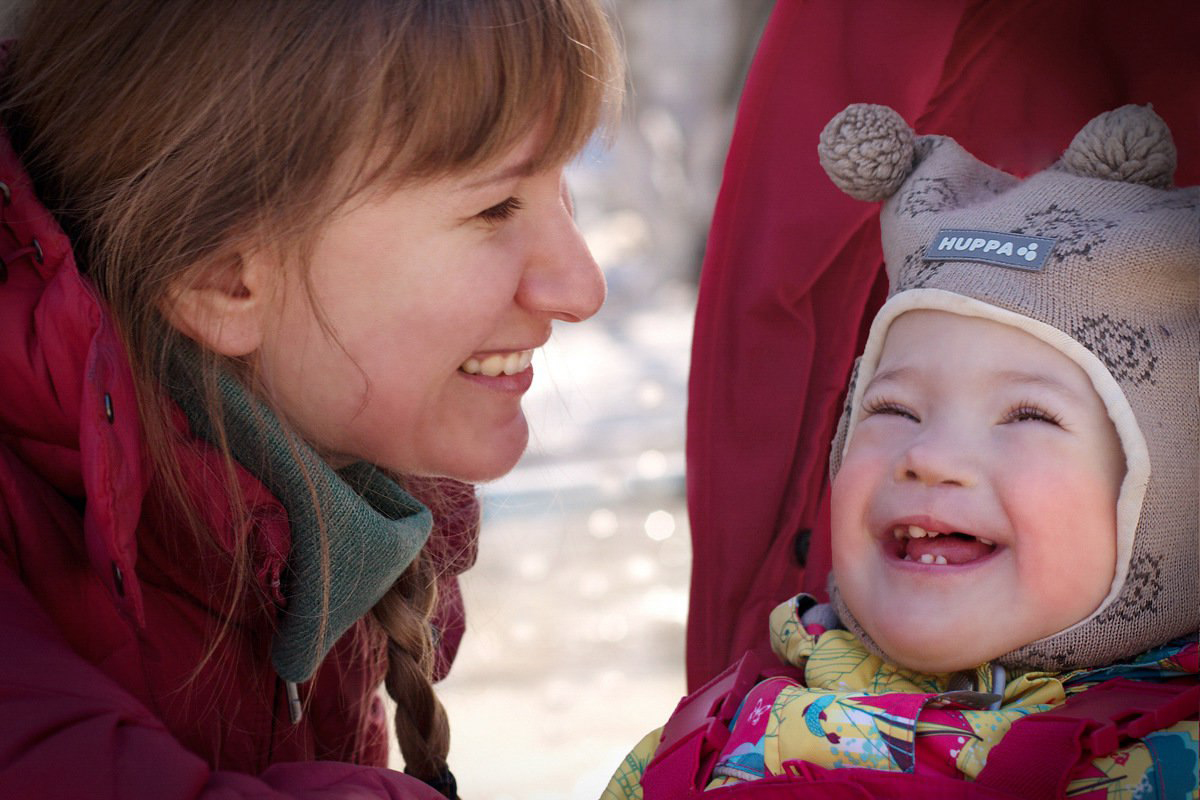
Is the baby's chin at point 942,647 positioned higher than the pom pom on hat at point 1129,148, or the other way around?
the pom pom on hat at point 1129,148

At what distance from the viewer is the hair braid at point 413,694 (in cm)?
127

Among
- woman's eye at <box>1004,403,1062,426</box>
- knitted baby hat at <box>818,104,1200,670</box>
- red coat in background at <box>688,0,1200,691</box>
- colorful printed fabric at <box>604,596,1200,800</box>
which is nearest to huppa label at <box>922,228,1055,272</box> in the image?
knitted baby hat at <box>818,104,1200,670</box>

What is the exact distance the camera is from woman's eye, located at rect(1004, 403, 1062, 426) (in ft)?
3.28

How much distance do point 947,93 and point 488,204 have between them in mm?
545

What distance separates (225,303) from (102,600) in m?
0.27

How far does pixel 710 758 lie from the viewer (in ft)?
3.34

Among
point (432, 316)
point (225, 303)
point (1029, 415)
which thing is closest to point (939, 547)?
point (1029, 415)

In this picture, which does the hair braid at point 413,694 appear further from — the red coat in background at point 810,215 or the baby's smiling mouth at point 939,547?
the baby's smiling mouth at point 939,547

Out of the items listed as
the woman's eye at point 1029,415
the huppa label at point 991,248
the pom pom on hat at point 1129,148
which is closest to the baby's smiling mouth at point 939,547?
the woman's eye at point 1029,415

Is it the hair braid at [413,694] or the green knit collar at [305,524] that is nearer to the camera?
the green knit collar at [305,524]

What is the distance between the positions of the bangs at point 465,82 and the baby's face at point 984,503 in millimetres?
401

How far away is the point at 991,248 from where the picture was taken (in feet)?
3.47

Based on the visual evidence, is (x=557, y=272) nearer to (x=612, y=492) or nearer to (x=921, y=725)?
(x=921, y=725)

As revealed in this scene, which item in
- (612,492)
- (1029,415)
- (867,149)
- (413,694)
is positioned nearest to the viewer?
(1029,415)
